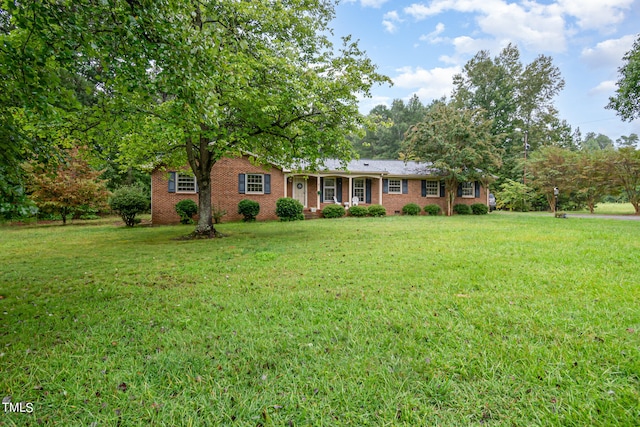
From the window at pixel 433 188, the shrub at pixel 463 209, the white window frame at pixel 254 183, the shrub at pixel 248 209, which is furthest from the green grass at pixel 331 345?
the window at pixel 433 188

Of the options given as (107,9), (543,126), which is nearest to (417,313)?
(107,9)

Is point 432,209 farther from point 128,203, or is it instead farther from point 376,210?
point 128,203

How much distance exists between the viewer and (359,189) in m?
19.5

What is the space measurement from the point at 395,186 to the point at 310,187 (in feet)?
19.5

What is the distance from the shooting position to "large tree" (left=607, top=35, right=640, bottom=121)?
32.2 ft

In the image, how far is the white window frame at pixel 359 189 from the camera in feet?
64.0

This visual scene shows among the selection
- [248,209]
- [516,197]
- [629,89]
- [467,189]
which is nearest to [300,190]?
[248,209]

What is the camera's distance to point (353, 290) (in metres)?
3.87

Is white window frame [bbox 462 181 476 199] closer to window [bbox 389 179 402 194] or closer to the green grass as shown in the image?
window [bbox 389 179 402 194]

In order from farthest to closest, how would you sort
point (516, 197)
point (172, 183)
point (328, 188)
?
point (516, 197) < point (328, 188) < point (172, 183)

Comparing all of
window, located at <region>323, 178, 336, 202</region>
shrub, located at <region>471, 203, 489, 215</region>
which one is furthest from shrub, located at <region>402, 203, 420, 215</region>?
window, located at <region>323, 178, 336, 202</region>

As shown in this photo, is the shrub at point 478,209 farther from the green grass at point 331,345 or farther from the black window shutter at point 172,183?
the black window shutter at point 172,183

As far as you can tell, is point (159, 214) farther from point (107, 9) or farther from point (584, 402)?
point (584, 402)

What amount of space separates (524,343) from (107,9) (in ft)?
17.1
